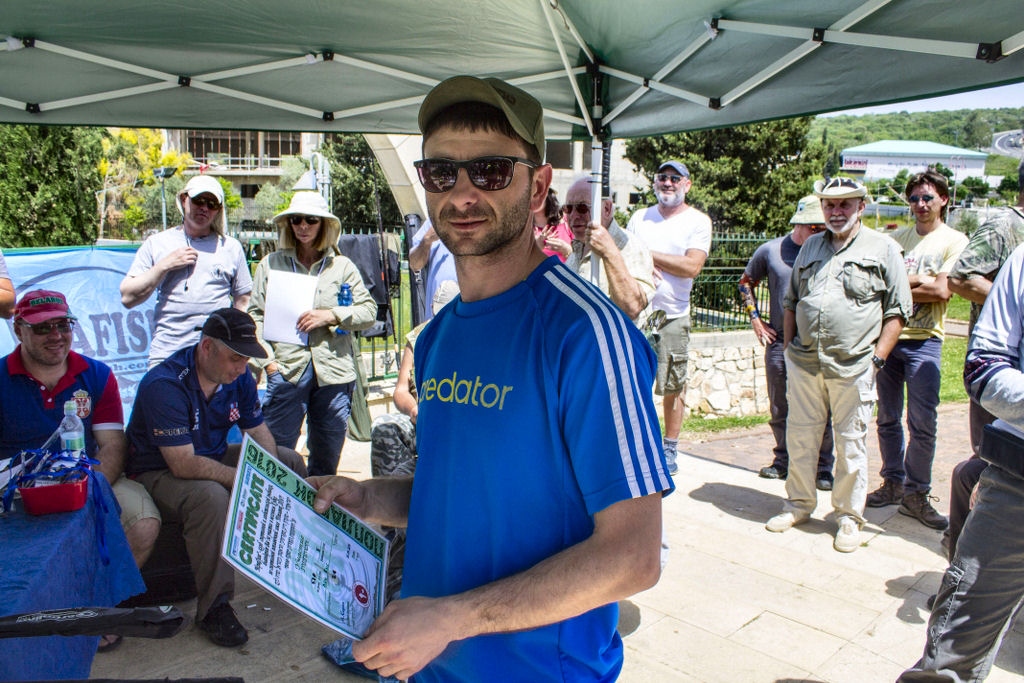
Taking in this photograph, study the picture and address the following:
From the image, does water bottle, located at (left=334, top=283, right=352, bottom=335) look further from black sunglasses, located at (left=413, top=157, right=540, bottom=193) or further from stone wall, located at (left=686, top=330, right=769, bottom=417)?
stone wall, located at (left=686, top=330, right=769, bottom=417)

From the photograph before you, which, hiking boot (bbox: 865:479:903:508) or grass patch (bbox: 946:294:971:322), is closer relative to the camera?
hiking boot (bbox: 865:479:903:508)

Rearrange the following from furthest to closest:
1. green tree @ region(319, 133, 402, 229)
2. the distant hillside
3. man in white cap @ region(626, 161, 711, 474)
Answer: the distant hillside < green tree @ region(319, 133, 402, 229) < man in white cap @ region(626, 161, 711, 474)

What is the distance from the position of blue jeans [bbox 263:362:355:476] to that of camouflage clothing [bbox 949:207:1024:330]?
3.73 meters

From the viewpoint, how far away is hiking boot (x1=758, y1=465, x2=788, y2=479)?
6191 millimetres

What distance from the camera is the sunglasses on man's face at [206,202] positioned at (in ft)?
15.7

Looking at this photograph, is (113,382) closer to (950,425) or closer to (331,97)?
(331,97)

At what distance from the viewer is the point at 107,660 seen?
11.1 ft

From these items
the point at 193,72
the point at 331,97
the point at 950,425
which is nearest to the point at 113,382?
the point at 193,72

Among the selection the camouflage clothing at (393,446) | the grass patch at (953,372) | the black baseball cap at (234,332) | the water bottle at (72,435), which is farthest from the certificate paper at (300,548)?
the grass patch at (953,372)

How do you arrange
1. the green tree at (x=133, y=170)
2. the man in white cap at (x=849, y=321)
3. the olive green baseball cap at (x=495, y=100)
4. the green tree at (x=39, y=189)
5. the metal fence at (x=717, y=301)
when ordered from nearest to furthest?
the olive green baseball cap at (x=495, y=100)
the man in white cap at (x=849, y=321)
the metal fence at (x=717, y=301)
the green tree at (x=39, y=189)
the green tree at (x=133, y=170)

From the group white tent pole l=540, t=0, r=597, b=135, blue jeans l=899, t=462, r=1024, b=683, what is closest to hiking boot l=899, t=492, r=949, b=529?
blue jeans l=899, t=462, r=1024, b=683

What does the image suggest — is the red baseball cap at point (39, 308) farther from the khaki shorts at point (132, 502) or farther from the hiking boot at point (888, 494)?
the hiking boot at point (888, 494)

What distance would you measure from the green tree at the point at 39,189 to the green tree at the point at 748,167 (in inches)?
498

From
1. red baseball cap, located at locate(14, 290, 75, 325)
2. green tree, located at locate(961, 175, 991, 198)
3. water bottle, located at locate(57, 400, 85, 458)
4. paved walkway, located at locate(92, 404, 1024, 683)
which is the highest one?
green tree, located at locate(961, 175, 991, 198)
